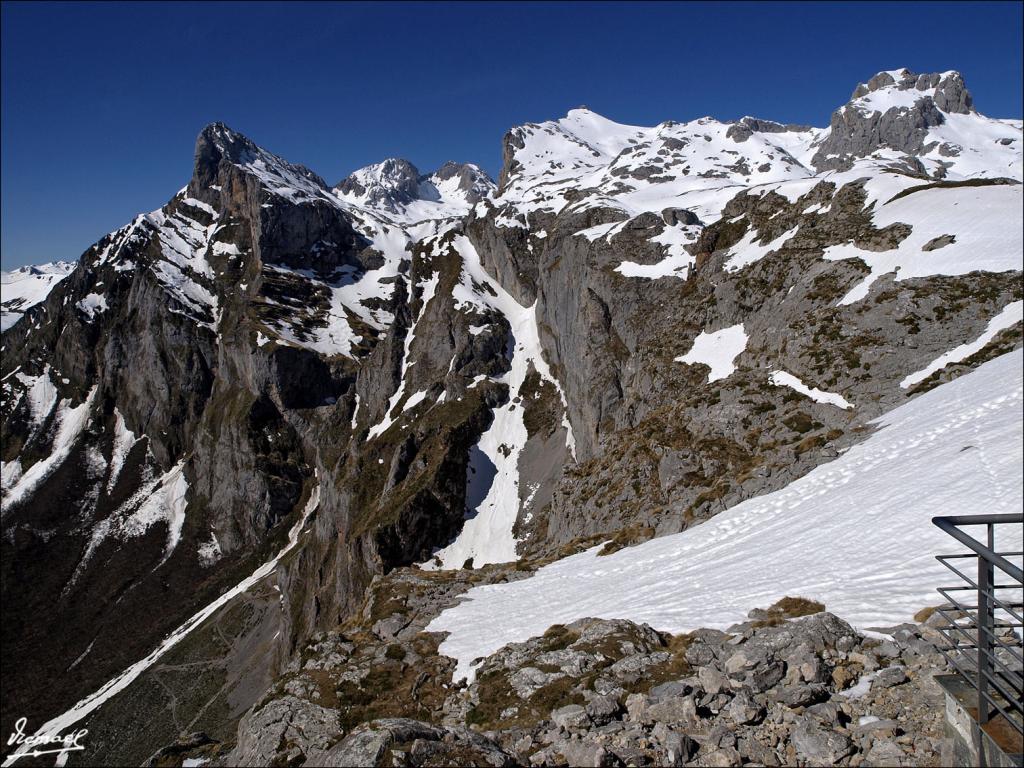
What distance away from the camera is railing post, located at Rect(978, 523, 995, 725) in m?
5.65

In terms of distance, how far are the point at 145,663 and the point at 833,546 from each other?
172279 millimetres

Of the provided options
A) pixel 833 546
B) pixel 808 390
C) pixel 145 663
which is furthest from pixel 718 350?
pixel 145 663

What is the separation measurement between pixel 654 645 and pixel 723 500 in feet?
45.6

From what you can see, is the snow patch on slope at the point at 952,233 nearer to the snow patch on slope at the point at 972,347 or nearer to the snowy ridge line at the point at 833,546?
the snow patch on slope at the point at 972,347

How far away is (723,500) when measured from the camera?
28812 millimetres

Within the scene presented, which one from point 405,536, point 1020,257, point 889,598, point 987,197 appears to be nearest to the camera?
point 889,598

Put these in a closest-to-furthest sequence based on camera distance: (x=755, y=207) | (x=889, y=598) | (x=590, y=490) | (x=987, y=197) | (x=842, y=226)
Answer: (x=889, y=598)
(x=987, y=197)
(x=590, y=490)
(x=842, y=226)
(x=755, y=207)

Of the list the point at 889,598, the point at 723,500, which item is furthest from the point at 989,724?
the point at 723,500

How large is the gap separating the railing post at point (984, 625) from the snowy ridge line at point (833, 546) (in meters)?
7.26

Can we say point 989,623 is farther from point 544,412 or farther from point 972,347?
point 544,412

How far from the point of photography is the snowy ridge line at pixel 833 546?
53.1 ft

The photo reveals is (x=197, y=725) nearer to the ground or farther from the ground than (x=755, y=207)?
nearer to the ground

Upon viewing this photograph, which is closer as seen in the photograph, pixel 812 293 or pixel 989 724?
pixel 989 724

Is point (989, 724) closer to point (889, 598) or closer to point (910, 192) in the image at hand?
point (889, 598)
